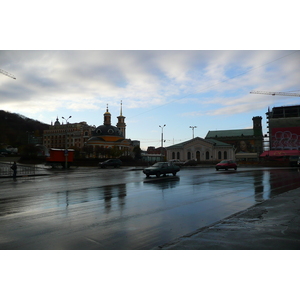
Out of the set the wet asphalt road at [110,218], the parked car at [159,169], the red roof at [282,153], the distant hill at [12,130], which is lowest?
the wet asphalt road at [110,218]

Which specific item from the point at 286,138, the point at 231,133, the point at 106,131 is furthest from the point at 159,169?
the point at 231,133

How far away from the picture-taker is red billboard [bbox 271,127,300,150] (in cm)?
8696

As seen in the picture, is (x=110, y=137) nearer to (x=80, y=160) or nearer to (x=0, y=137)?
(x=80, y=160)

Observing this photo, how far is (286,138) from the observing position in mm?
88500

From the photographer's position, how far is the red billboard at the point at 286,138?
8696 cm

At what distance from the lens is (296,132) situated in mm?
87250

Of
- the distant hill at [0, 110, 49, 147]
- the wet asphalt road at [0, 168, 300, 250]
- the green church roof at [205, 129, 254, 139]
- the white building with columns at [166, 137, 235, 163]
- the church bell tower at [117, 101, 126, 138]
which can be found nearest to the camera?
the wet asphalt road at [0, 168, 300, 250]

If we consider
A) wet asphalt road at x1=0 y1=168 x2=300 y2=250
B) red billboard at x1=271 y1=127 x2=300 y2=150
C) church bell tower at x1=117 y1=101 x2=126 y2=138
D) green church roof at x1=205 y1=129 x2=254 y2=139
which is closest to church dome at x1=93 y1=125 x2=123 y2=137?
church bell tower at x1=117 y1=101 x2=126 y2=138

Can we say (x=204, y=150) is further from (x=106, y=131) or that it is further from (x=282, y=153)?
(x=106, y=131)

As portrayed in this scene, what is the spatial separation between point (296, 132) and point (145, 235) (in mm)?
94041

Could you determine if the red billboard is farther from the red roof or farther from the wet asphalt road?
the wet asphalt road

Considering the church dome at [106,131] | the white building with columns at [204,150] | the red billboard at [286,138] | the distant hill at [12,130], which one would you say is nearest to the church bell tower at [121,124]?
the church dome at [106,131]

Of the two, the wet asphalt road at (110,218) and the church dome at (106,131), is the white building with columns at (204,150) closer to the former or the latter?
the church dome at (106,131)

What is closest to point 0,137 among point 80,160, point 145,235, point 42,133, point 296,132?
point 80,160
